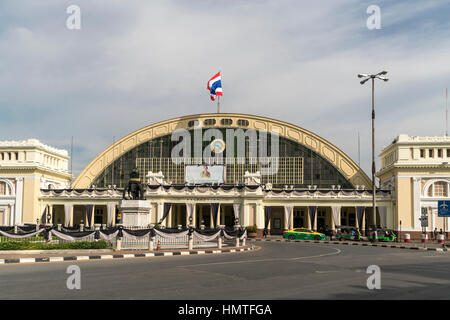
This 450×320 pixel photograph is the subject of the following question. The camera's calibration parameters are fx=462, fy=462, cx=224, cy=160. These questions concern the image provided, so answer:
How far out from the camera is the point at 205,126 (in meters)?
82.8

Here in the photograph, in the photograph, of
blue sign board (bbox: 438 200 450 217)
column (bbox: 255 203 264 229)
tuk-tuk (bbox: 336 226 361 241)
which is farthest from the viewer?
column (bbox: 255 203 264 229)

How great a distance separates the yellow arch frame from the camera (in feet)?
262

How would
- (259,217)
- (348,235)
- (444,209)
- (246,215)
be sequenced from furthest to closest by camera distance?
(246,215) < (259,217) < (348,235) < (444,209)

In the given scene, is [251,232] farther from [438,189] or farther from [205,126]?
[205,126]

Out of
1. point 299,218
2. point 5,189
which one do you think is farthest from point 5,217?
point 299,218

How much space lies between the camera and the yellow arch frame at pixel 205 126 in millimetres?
79812

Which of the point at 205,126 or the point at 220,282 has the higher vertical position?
the point at 205,126

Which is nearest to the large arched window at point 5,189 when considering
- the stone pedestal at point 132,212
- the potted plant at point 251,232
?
the potted plant at point 251,232

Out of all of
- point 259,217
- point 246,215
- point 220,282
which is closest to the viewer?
point 220,282

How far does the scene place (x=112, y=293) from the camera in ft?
44.0

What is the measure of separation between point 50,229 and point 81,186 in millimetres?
52832

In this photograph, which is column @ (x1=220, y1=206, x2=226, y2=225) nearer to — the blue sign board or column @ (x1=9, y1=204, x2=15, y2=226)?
column @ (x1=9, y1=204, x2=15, y2=226)

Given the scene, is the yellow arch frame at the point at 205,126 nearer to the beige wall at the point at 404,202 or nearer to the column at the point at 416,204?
the beige wall at the point at 404,202

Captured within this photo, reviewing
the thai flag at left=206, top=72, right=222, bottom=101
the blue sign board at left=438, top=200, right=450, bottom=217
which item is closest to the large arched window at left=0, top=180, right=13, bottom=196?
the thai flag at left=206, top=72, right=222, bottom=101
